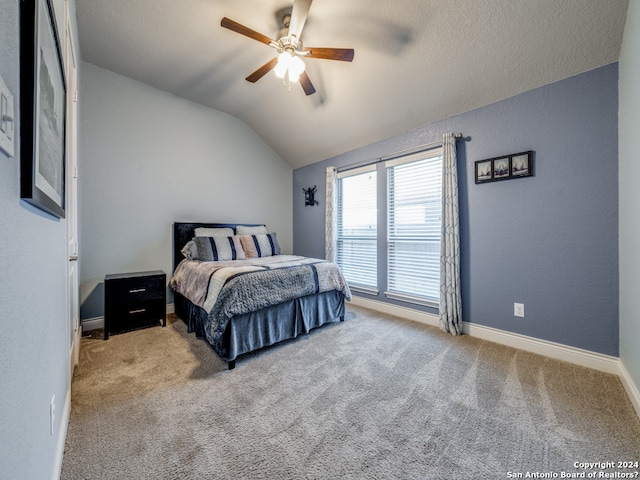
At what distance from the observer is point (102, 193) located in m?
3.02

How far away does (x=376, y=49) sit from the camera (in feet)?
8.23

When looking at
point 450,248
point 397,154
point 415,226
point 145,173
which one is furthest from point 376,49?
point 145,173

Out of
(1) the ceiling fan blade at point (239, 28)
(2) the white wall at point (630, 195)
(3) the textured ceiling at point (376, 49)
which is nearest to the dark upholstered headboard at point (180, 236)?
(3) the textured ceiling at point (376, 49)

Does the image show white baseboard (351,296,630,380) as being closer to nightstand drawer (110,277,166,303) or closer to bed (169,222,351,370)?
bed (169,222,351,370)

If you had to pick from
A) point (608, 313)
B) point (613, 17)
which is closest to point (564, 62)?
point (613, 17)

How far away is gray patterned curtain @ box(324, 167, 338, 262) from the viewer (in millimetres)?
4098

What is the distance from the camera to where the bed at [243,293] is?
2.13 m

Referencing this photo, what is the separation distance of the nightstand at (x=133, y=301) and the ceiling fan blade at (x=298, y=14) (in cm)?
273

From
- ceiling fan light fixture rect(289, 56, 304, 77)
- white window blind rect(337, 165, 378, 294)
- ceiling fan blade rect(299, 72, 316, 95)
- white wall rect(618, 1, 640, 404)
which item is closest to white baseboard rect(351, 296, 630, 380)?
white wall rect(618, 1, 640, 404)

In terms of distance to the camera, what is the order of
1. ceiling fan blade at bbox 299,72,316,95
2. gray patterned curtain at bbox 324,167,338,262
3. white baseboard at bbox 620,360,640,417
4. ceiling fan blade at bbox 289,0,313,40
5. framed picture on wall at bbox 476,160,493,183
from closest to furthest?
white baseboard at bbox 620,360,640,417, ceiling fan blade at bbox 289,0,313,40, ceiling fan blade at bbox 299,72,316,95, framed picture on wall at bbox 476,160,493,183, gray patterned curtain at bbox 324,167,338,262

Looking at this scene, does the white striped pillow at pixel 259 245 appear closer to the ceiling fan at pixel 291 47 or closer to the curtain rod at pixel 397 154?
the curtain rod at pixel 397 154

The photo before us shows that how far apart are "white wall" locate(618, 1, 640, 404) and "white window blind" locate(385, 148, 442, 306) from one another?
1.36 m

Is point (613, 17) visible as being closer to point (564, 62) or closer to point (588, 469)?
point (564, 62)

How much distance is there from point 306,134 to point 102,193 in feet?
8.89
